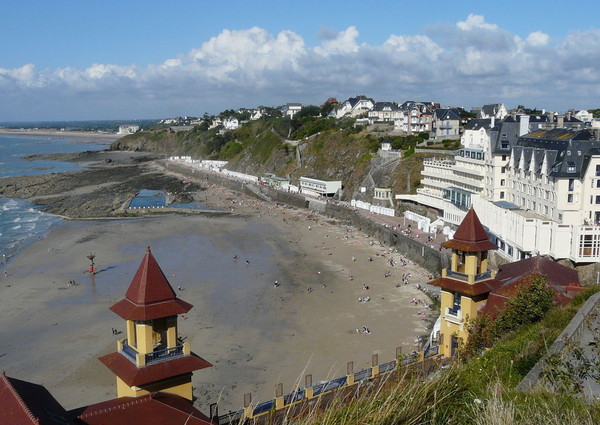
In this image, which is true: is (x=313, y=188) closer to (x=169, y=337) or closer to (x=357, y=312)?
(x=357, y=312)

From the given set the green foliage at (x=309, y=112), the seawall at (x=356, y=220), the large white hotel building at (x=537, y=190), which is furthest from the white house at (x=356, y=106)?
the large white hotel building at (x=537, y=190)

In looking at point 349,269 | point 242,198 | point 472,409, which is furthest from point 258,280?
point 242,198

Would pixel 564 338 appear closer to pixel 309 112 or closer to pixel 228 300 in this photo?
pixel 228 300

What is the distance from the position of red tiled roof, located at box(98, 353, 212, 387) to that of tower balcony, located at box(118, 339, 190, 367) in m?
0.07

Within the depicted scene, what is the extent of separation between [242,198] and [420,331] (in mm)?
51854

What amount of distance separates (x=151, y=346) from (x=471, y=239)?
34.2 feet

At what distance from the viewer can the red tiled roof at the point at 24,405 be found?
8.27m

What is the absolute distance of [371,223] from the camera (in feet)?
163

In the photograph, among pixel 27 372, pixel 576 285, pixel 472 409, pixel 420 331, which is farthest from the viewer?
pixel 420 331

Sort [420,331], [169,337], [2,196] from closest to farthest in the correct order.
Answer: [169,337]
[420,331]
[2,196]

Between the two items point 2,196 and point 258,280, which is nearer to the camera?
point 258,280

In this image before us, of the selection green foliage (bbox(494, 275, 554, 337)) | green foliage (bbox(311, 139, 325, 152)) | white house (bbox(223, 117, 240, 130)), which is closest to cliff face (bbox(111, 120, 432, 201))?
green foliage (bbox(311, 139, 325, 152))

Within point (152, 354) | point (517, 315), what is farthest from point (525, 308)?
point (152, 354)

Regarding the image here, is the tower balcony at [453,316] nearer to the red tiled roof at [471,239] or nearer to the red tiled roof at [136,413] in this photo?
the red tiled roof at [471,239]
